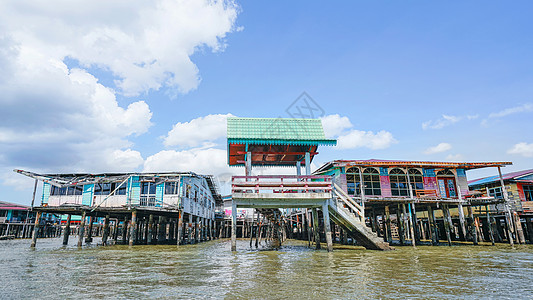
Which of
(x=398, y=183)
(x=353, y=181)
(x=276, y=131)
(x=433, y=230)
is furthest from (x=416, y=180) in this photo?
(x=276, y=131)

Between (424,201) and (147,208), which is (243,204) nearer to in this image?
(147,208)

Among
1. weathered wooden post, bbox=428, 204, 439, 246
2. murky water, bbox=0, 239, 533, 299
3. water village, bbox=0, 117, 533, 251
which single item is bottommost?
murky water, bbox=0, 239, 533, 299

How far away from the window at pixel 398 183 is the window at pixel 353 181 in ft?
8.87

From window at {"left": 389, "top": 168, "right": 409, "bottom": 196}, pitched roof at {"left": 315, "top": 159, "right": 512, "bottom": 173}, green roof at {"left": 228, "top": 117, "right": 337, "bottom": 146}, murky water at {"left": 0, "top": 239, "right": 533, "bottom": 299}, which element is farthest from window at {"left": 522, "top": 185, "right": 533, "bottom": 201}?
murky water at {"left": 0, "top": 239, "right": 533, "bottom": 299}

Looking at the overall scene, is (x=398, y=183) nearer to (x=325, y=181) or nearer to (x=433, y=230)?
(x=433, y=230)

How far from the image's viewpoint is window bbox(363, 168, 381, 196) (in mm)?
24109

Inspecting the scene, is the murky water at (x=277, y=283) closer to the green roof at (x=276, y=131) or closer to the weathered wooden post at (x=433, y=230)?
the green roof at (x=276, y=131)

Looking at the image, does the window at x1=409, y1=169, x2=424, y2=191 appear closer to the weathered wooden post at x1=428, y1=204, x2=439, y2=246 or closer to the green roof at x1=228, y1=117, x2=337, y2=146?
the weathered wooden post at x1=428, y1=204, x2=439, y2=246

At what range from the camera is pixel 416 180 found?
24.7 metres

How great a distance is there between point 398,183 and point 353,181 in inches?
145

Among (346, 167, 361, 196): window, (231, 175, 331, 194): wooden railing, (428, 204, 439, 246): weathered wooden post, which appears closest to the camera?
(231, 175, 331, 194): wooden railing

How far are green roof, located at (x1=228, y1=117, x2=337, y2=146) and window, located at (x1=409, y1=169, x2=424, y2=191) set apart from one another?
1038 cm

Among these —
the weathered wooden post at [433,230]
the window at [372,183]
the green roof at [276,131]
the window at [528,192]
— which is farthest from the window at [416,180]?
the window at [528,192]

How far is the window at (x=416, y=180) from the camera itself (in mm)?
24422
